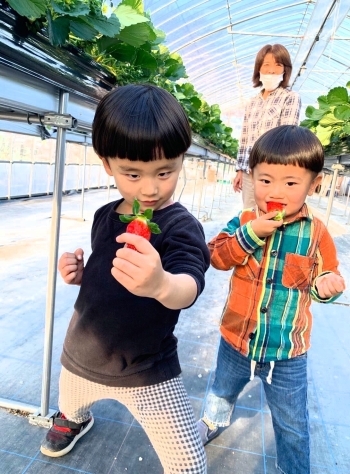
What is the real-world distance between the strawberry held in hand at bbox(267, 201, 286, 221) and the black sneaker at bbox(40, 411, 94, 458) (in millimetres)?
1074

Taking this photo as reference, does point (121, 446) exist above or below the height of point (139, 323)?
below

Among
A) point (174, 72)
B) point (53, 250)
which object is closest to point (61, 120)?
point (53, 250)

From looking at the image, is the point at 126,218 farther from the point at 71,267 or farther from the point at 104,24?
the point at 104,24

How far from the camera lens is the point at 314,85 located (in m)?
18.8

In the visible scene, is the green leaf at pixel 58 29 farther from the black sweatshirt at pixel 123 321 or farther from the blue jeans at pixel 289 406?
the blue jeans at pixel 289 406

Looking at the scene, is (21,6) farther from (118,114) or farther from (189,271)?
(189,271)

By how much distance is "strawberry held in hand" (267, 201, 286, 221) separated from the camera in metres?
1.36

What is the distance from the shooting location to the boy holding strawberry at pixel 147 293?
993 mm

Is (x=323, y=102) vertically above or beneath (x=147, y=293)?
above

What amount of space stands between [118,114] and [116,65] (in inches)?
42.5

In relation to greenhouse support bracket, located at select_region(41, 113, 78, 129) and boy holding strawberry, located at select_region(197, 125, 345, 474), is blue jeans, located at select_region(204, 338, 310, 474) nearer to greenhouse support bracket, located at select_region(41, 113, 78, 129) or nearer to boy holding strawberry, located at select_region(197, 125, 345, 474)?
boy holding strawberry, located at select_region(197, 125, 345, 474)

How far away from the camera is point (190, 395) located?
2.08m

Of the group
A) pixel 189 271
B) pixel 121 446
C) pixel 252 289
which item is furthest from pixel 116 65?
pixel 121 446

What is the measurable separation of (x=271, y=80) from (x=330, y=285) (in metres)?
1.60
